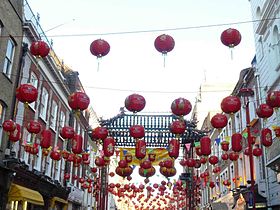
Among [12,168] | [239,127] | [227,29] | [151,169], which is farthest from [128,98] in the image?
[239,127]

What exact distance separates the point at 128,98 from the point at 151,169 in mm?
10803

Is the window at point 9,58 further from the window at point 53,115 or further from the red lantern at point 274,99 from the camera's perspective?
the red lantern at point 274,99

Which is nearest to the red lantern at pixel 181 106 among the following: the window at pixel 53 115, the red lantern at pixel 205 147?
the red lantern at pixel 205 147

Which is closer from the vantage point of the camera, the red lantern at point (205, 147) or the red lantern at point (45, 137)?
the red lantern at point (45, 137)

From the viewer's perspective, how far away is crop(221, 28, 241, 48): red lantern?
10289 mm

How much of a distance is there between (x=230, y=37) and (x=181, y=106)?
3324 millimetres

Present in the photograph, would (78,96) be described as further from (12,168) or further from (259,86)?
(259,86)

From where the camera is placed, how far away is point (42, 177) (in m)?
22.4

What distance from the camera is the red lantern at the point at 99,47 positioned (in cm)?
1084

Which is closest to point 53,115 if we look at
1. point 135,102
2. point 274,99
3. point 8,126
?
point 8,126

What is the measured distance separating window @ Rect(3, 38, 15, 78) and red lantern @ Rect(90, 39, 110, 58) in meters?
8.79

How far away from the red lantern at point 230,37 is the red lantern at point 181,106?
308cm

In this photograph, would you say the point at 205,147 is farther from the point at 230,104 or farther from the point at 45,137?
the point at 45,137

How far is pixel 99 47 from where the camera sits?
427 inches
